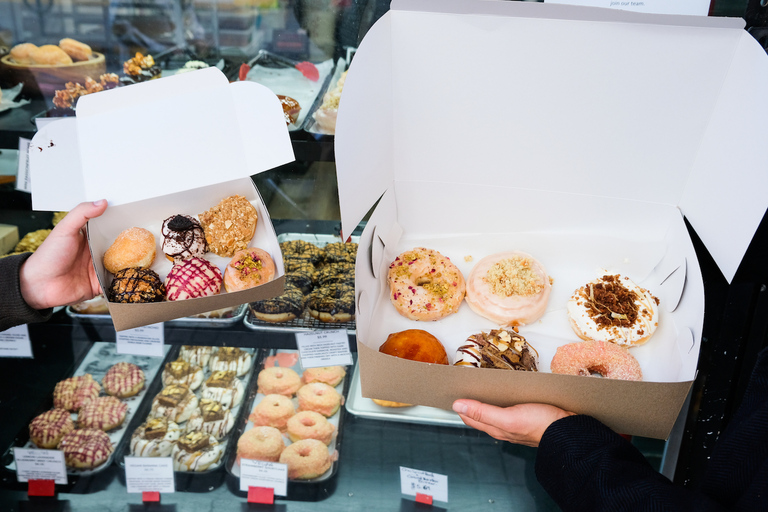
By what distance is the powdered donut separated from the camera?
2.40 metres

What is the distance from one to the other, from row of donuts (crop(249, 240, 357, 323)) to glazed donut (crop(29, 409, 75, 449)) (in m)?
1.19

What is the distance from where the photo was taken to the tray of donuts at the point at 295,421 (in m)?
2.30

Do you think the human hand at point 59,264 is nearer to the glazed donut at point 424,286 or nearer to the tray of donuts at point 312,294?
the tray of donuts at point 312,294

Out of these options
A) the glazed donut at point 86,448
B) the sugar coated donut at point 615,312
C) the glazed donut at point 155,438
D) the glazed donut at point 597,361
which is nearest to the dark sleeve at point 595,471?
the glazed donut at point 597,361

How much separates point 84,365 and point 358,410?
146 cm

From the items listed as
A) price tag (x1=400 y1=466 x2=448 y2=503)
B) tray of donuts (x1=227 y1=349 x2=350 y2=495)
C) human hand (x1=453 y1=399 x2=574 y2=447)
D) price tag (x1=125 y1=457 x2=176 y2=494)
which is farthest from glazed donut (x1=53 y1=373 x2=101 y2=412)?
human hand (x1=453 y1=399 x2=574 y2=447)

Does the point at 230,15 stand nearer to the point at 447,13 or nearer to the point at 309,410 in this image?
the point at 447,13

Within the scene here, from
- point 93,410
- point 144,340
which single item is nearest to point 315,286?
point 144,340

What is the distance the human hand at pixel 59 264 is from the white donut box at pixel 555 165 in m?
0.80

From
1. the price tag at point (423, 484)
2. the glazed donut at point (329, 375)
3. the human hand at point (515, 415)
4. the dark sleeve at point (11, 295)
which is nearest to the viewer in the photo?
the human hand at point (515, 415)

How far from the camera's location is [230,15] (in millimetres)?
1964

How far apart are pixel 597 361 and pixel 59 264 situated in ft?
5.29

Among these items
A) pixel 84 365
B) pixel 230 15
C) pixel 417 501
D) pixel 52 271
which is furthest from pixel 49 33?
pixel 417 501

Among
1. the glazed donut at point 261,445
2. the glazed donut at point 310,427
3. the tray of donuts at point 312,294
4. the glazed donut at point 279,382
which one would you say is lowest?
the glazed donut at point 261,445
